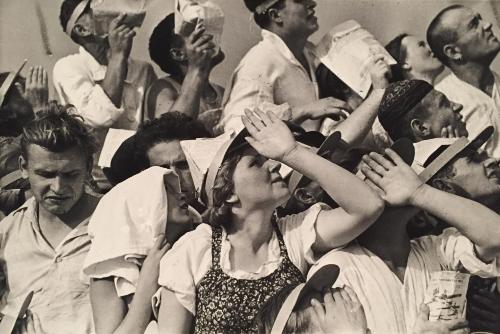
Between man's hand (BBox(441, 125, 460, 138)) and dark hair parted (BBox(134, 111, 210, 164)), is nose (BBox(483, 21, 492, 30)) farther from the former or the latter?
dark hair parted (BBox(134, 111, 210, 164))

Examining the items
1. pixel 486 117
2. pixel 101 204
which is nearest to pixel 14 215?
pixel 101 204

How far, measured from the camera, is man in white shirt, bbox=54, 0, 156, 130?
435 cm

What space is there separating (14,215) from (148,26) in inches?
30.0

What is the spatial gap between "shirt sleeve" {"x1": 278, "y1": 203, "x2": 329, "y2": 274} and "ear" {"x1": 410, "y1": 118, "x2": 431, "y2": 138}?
535 mm

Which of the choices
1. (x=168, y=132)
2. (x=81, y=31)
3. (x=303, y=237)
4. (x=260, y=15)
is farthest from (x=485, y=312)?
(x=81, y=31)

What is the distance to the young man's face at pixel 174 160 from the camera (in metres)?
4.07

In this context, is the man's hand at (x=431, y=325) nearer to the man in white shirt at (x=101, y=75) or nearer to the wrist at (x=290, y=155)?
the wrist at (x=290, y=155)

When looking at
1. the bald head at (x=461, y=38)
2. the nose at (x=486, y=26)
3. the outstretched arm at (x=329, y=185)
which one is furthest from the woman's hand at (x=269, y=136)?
the nose at (x=486, y=26)

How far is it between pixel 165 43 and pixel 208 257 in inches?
39.0

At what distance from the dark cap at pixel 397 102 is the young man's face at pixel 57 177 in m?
0.93

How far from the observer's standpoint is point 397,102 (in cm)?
417

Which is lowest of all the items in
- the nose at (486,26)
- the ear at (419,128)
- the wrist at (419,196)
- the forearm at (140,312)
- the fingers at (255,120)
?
the forearm at (140,312)

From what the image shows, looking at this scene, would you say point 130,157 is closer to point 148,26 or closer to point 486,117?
point 148,26

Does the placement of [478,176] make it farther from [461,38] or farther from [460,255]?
[461,38]
